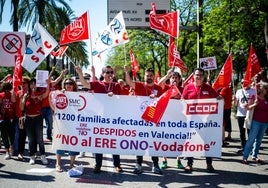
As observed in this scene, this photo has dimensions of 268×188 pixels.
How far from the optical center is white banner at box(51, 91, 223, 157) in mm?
7699

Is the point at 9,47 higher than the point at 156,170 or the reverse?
higher

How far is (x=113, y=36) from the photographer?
8352 millimetres

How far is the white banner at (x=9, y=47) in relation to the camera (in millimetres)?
11023

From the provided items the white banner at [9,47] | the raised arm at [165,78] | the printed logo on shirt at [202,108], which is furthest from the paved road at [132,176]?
the white banner at [9,47]

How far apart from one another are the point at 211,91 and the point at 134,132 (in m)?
1.85

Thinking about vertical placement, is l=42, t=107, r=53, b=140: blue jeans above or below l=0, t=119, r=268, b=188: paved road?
above

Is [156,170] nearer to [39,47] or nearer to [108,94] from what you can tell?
[108,94]

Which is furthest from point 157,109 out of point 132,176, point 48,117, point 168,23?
point 48,117

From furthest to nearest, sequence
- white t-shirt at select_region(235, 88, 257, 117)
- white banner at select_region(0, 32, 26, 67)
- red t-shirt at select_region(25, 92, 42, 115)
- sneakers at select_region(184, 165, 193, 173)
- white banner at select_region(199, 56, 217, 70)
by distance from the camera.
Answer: white banner at select_region(199, 56, 217, 70) < white banner at select_region(0, 32, 26, 67) < white t-shirt at select_region(235, 88, 257, 117) < red t-shirt at select_region(25, 92, 42, 115) < sneakers at select_region(184, 165, 193, 173)

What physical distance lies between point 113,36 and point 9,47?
4.26 m

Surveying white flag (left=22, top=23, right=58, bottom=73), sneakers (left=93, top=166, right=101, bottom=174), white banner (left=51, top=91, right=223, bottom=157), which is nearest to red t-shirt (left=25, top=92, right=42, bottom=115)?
white flag (left=22, top=23, right=58, bottom=73)

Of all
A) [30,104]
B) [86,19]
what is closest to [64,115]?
[30,104]

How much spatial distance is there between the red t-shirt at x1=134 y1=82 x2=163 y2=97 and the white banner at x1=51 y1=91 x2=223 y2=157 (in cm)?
16

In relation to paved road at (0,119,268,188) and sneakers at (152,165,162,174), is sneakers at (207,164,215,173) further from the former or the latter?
sneakers at (152,165,162,174)
